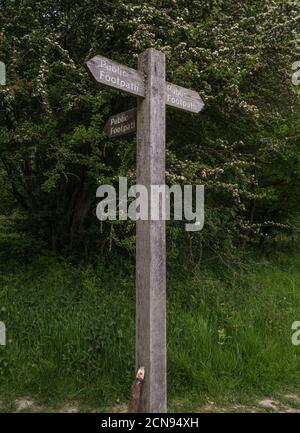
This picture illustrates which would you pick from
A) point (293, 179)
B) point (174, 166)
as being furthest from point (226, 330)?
point (293, 179)

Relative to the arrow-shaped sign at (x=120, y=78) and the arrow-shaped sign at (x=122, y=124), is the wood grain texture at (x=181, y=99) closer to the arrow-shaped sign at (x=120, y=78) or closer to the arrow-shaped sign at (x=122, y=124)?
the arrow-shaped sign at (x=120, y=78)

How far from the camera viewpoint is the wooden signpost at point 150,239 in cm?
361

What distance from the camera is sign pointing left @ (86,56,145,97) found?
345 centimetres

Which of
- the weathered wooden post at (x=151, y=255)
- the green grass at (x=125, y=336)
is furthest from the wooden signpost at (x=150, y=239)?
the green grass at (x=125, y=336)

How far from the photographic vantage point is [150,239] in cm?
368

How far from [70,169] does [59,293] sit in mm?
1867

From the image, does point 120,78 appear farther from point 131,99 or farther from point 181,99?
point 131,99

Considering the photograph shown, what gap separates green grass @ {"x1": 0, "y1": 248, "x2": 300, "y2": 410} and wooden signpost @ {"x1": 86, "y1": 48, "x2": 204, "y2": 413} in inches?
32.6

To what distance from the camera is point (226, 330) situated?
5.40 metres

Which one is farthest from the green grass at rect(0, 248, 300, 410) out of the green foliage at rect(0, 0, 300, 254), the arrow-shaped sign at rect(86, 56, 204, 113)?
the arrow-shaped sign at rect(86, 56, 204, 113)

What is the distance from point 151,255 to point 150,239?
122mm

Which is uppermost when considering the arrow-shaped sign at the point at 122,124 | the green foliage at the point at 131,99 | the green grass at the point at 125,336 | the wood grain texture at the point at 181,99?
the green foliage at the point at 131,99

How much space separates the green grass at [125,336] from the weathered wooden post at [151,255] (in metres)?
0.81

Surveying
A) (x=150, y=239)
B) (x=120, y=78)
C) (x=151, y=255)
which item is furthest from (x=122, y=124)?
(x=151, y=255)
